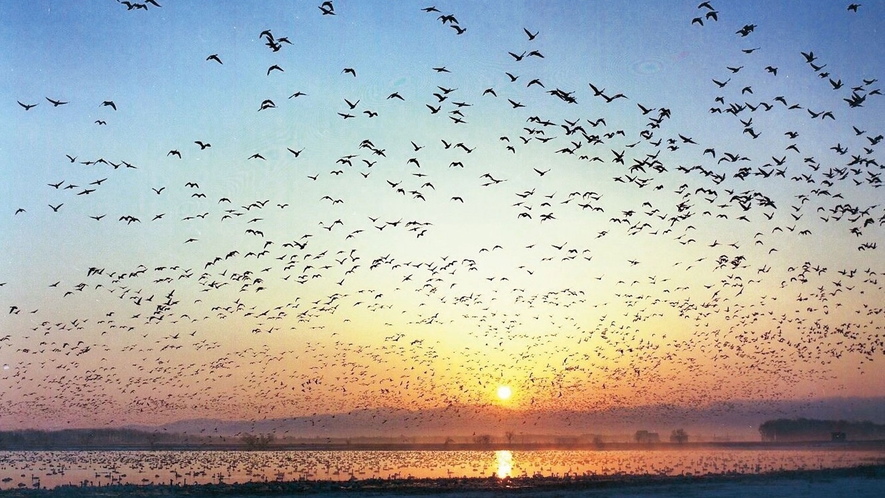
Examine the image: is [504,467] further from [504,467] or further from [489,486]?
[489,486]

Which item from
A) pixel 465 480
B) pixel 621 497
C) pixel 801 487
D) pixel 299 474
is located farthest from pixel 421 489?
pixel 801 487

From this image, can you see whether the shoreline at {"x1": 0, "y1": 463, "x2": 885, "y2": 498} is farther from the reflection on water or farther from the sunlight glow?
the reflection on water

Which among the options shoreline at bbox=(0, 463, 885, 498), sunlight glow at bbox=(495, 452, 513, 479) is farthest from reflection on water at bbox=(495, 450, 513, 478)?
shoreline at bbox=(0, 463, 885, 498)

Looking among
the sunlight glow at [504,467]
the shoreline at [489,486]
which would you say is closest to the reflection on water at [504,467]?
the sunlight glow at [504,467]

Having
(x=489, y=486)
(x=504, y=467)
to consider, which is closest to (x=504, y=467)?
(x=504, y=467)

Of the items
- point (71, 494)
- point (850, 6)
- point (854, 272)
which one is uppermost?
point (850, 6)

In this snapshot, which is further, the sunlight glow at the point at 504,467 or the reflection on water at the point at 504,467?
the reflection on water at the point at 504,467

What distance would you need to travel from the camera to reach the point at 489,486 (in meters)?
50.2

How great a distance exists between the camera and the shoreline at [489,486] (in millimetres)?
45156

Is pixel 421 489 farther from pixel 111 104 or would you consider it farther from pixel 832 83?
pixel 832 83

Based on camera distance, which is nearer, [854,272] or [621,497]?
[621,497]

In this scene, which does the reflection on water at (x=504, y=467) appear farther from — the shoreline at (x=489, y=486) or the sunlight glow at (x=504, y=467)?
the shoreline at (x=489, y=486)

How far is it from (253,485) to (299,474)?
16308 mm

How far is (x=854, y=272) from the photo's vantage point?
49.8 m
